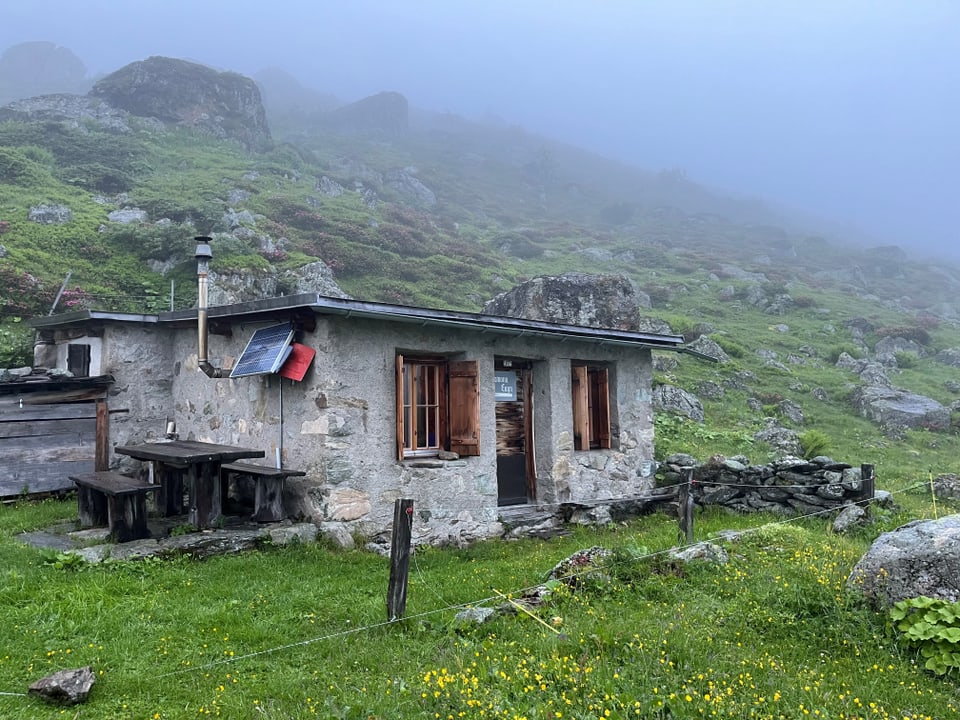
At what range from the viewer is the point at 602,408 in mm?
11320

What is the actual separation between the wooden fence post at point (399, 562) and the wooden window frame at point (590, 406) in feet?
19.7

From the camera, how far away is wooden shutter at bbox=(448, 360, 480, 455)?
9.19 meters

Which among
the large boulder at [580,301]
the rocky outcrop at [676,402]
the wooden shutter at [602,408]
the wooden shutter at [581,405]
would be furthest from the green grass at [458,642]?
the large boulder at [580,301]

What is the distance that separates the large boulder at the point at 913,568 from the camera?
464 centimetres

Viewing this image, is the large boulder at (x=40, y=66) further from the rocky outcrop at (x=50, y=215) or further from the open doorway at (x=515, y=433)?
the open doorway at (x=515, y=433)

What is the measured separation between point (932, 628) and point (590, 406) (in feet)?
23.7

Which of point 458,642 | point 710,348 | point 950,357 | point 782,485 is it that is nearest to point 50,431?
point 458,642

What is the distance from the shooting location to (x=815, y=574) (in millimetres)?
5512

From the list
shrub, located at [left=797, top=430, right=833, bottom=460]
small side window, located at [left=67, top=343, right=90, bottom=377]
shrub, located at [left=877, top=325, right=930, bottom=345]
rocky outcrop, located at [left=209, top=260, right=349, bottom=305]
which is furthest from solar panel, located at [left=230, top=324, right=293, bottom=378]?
shrub, located at [left=877, top=325, right=930, bottom=345]

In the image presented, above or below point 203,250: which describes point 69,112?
above

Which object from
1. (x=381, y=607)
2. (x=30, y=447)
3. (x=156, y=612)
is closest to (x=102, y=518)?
(x=30, y=447)

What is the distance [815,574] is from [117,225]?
84.1ft

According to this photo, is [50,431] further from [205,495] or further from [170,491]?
[205,495]

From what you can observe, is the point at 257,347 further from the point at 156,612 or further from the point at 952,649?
the point at 952,649
